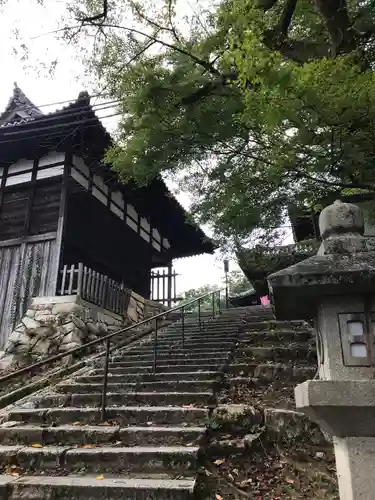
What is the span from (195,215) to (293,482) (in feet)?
14.3

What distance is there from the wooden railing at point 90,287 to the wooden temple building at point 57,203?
56 millimetres

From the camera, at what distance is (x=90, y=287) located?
11.7m

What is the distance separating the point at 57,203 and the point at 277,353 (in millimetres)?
8372

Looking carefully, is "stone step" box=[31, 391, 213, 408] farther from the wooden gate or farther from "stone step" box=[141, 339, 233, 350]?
the wooden gate

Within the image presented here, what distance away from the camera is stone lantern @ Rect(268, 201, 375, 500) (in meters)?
2.67

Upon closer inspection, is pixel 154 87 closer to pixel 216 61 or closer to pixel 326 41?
pixel 216 61

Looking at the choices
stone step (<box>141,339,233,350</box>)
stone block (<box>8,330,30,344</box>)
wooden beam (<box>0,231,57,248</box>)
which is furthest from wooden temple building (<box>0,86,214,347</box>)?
stone step (<box>141,339,233,350</box>)

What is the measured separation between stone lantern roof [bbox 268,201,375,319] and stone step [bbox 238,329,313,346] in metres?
5.33

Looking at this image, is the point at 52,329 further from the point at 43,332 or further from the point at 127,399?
the point at 127,399

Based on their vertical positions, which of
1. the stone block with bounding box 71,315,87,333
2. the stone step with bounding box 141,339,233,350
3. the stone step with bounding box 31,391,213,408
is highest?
the stone block with bounding box 71,315,87,333

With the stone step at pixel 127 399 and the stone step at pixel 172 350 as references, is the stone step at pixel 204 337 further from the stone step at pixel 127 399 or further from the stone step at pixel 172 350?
the stone step at pixel 127 399

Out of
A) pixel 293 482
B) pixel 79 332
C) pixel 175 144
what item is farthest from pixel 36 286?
pixel 293 482

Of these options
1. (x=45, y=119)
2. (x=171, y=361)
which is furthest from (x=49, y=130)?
(x=171, y=361)

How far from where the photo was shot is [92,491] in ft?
12.6
